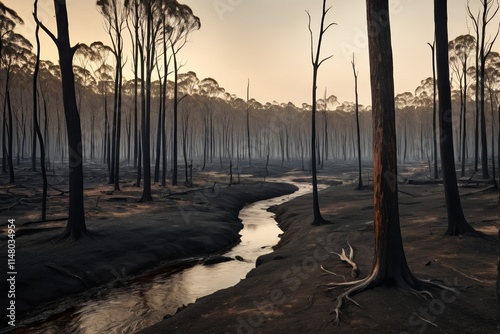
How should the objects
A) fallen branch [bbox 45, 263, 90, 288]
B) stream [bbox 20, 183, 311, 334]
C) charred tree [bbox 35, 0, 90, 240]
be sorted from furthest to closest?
1. charred tree [bbox 35, 0, 90, 240]
2. fallen branch [bbox 45, 263, 90, 288]
3. stream [bbox 20, 183, 311, 334]

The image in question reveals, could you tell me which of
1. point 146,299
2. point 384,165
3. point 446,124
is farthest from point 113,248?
point 446,124

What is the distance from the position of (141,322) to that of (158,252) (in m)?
5.21

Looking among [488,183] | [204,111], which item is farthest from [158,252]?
[204,111]

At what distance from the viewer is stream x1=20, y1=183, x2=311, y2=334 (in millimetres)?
7285

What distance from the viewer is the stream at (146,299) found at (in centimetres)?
729

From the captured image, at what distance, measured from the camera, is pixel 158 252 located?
1251cm

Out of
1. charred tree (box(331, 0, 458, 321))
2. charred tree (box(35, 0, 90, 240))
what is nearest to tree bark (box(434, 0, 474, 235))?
charred tree (box(331, 0, 458, 321))

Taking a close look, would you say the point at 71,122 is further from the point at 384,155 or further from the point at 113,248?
the point at 384,155

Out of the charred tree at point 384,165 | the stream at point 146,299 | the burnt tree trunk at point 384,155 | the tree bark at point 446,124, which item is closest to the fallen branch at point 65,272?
the stream at point 146,299

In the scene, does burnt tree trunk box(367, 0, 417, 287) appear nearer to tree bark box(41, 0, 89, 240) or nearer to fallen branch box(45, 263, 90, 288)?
fallen branch box(45, 263, 90, 288)

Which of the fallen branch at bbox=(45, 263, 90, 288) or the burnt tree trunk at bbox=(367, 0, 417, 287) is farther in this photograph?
the fallen branch at bbox=(45, 263, 90, 288)

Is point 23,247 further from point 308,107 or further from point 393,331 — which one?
point 308,107

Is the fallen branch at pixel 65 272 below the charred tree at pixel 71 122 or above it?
below

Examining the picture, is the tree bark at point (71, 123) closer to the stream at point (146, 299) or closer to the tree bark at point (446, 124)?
A: the stream at point (146, 299)
